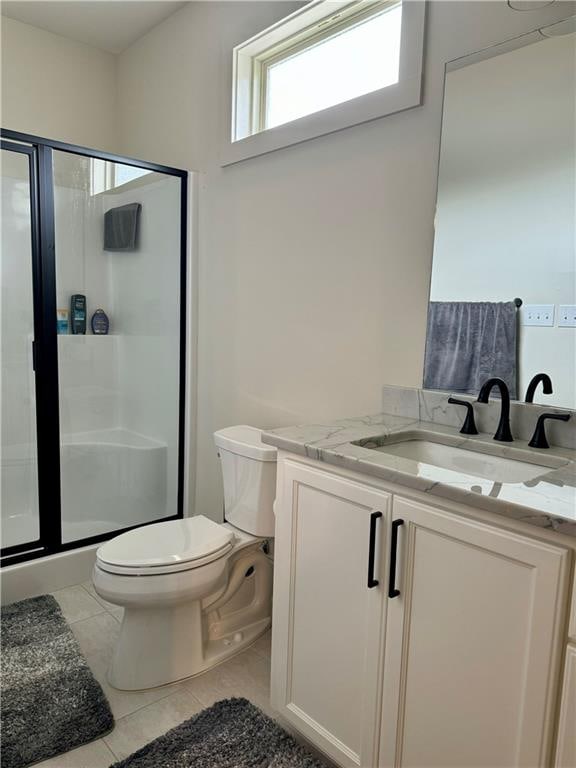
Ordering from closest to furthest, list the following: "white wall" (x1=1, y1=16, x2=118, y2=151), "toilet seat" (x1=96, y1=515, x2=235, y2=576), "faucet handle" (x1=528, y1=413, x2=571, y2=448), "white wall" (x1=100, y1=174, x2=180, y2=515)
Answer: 1. "faucet handle" (x1=528, y1=413, x2=571, y2=448)
2. "toilet seat" (x1=96, y1=515, x2=235, y2=576)
3. "white wall" (x1=100, y1=174, x2=180, y2=515)
4. "white wall" (x1=1, y1=16, x2=118, y2=151)

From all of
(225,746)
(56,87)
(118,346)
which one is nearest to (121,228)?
(118,346)

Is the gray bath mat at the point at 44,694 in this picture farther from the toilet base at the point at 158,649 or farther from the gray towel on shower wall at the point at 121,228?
the gray towel on shower wall at the point at 121,228

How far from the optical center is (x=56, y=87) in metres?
3.05

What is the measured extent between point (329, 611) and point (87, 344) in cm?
196

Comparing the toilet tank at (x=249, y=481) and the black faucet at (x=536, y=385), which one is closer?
the black faucet at (x=536, y=385)

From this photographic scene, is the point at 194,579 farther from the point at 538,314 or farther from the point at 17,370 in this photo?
the point at 17,370

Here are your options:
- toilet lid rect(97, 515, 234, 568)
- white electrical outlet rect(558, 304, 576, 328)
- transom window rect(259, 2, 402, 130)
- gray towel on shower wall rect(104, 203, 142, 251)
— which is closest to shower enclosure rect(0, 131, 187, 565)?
gray towel on shower wall rect(104, 203, 142, 251)

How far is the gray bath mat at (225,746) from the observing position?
148 centimetres

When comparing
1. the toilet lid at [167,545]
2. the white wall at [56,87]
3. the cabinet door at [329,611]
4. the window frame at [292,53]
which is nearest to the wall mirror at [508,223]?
the window frame at [292,53]

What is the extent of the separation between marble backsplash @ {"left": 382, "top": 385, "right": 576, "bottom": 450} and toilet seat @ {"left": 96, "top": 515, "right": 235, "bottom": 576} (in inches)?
29.4

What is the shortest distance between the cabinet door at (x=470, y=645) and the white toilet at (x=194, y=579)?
0.77 meters

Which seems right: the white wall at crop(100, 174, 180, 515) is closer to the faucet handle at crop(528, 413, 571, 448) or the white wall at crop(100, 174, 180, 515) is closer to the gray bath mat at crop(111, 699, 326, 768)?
the gray bath mat at crop(111, 699, 326, 768)

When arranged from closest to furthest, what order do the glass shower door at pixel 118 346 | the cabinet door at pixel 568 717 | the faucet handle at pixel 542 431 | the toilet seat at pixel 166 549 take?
1. the cabinet door at pixel 568 717
2. the faucet handle at pixel 542 431
3. the toilet seat at pixel 166 549
4. the glass shower door at pixel 118 346

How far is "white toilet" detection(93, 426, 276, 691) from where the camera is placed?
172 cm
